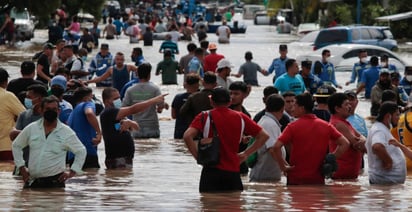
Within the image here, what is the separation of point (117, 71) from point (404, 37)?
146 feet

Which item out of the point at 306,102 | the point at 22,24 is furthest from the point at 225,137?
the point at 22,24

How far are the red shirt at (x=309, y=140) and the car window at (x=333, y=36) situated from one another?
3520 centimetres

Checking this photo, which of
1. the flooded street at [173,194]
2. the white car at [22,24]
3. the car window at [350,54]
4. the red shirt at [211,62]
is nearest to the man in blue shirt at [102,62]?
the red shirt at [211,62]

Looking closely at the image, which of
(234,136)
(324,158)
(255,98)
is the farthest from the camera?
(255,98)

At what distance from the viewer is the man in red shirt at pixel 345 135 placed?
556 inches

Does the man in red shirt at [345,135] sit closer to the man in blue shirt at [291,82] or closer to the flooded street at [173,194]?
the flooded street at [173,194]

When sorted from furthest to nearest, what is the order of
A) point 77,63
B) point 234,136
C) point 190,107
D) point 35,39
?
1. point 35,39
2. point 77,63
3. point 190,107
4. point 234,136

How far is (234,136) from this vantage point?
12195 mm

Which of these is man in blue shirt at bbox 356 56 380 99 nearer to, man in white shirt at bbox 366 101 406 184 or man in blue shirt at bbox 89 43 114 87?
man in blue shirt at bbox 89 43 114 87

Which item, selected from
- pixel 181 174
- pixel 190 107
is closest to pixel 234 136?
pixel 181 174

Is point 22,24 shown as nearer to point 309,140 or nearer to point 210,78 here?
point 210,78

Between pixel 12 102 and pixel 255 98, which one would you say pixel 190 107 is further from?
pixel 255 98

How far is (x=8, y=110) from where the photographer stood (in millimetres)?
15812

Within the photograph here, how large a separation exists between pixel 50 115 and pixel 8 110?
10.9 ft
